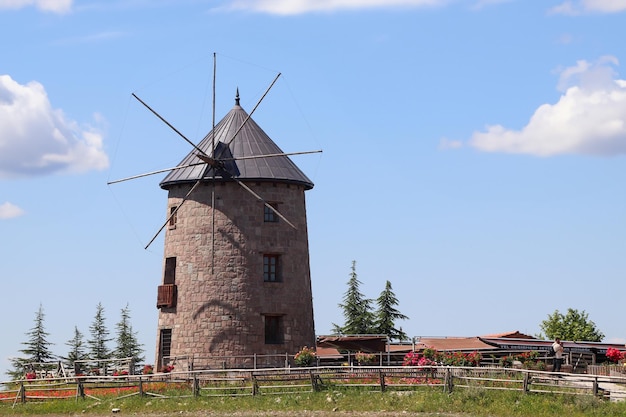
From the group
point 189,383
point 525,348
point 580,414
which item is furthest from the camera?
point 525,348

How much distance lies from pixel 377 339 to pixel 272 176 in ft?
28.1

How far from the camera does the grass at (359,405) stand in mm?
35750

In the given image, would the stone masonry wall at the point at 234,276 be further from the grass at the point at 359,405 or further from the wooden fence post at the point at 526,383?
the wooden fence post at the point at 526,383

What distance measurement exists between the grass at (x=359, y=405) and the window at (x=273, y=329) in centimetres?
1028

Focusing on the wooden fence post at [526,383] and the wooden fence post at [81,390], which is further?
the wooden fence post at [81,390]

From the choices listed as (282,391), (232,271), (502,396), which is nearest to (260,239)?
(232,271)

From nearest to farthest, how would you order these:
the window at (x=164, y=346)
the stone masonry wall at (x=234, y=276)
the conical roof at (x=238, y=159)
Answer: the stone masonry wall at (x=234, y=276) → the conical roof at (x=238, y=159) → the window at (x=164, y=346)

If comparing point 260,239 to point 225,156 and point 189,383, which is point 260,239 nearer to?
point 225,156

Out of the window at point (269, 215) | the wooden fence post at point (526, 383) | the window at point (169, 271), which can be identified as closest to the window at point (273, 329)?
the window at point (269, 215)

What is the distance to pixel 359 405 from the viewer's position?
38.9 m

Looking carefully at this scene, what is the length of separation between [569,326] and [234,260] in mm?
37042

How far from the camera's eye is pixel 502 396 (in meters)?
37.4

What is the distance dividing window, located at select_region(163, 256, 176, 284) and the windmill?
0.15ft

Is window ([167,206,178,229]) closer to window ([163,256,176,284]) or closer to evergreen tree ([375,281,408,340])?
window ([163,256,176,284])
